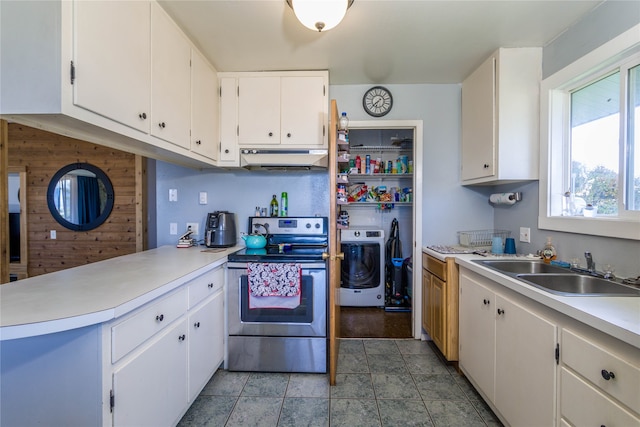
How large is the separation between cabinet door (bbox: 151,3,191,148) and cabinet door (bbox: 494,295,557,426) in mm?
2170

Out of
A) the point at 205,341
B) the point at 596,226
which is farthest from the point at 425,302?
the point at 205,341

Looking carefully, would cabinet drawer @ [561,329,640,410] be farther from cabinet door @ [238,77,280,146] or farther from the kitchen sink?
cabinet door @ [238,77,280,146]

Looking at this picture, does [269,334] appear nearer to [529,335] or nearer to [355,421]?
[355,421]

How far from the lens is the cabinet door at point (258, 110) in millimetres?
2203

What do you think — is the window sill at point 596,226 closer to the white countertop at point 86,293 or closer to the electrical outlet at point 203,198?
the white countertop at point 86,293

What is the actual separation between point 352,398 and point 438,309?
95 cm

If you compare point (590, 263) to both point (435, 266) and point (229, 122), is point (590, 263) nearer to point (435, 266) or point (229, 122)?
point (435, 266)

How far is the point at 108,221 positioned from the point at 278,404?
342 cm

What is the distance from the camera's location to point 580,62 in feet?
5.17

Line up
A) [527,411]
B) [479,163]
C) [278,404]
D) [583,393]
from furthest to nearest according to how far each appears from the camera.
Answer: [479,163], [278,404], [527,411], [583,393]

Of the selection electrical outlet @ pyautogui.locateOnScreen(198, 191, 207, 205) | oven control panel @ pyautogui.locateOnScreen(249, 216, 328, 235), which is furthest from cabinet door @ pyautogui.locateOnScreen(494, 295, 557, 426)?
electrical outlet @ pyautogui.locateOnScreen(198, 191, 207, 205)

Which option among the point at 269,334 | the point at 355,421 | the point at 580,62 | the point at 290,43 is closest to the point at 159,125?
the point at 290,43

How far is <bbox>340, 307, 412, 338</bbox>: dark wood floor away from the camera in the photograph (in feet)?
8.44

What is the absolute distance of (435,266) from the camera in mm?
2150
